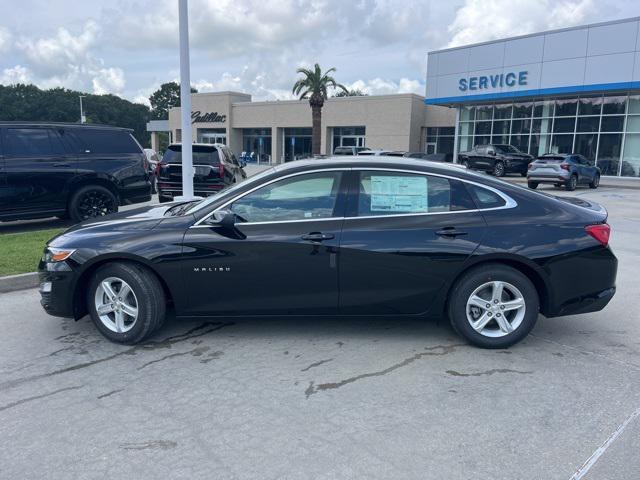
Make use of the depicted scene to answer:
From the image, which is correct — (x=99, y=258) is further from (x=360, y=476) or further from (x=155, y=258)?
(x=360, y=476)

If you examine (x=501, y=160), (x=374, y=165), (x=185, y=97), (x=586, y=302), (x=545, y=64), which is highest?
(x=545, y=64)

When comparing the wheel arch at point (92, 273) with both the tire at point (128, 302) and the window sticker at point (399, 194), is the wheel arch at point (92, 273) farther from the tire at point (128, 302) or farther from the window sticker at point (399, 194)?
the window sticker at point (399, 194)

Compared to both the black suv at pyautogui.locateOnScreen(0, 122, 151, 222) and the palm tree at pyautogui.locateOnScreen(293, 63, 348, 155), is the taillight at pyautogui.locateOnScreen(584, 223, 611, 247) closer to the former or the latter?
the black suv at pyautogui.locateOnScreen(0, 122, 151, 222)

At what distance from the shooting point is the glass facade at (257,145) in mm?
52094

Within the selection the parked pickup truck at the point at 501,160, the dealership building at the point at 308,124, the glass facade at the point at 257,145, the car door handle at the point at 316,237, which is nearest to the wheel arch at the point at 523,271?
the car door handle at the point at 316,237

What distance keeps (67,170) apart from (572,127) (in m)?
30.2

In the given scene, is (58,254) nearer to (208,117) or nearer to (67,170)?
(67,170)

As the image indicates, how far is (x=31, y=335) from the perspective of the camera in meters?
4.77

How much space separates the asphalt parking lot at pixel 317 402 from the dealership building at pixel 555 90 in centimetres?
2856

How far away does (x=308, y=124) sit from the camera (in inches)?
1906

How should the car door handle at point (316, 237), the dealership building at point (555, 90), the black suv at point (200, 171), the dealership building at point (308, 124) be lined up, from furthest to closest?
1. the dealership building at point (308, 124)
2. the dealership building at point (555, 90)
3. the black suv at point (200, 171)
4. the car door handle at point (316, 237)

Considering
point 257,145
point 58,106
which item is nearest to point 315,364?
point 257,145

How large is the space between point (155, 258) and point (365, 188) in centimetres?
184

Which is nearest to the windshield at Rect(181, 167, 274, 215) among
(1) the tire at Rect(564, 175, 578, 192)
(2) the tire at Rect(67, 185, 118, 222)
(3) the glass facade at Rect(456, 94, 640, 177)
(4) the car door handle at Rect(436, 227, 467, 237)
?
(4) the car door handle at Rect(436, 227, 467, 237)
